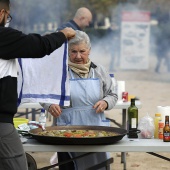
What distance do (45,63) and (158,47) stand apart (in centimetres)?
2281

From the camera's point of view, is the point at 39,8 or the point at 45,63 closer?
the point at 45,63

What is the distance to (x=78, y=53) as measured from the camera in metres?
4.84

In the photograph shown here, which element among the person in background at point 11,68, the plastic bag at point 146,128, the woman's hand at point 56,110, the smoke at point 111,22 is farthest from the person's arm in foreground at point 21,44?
the smoke at point 111,22

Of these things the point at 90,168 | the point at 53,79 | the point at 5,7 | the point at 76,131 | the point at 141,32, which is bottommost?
the point at 90,168

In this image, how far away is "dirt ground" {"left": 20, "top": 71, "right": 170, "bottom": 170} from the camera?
716 cm

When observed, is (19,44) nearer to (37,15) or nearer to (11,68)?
(11,68)

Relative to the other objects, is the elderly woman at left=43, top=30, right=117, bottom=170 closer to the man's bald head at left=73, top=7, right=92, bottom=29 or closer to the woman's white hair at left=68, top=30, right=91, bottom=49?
the woman's white hair at left=68, top=30, right=91, bottom=49

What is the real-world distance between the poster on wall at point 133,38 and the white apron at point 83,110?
18641 millimetres

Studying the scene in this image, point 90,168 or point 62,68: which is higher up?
point 62,68

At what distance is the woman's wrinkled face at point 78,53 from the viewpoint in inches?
190

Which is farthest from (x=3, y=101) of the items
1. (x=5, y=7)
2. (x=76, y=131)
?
(x=76, y=131)

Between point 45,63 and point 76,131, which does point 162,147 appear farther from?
point 45,63

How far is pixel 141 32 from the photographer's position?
2389cm

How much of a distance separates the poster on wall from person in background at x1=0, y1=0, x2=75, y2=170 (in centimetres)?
1989
